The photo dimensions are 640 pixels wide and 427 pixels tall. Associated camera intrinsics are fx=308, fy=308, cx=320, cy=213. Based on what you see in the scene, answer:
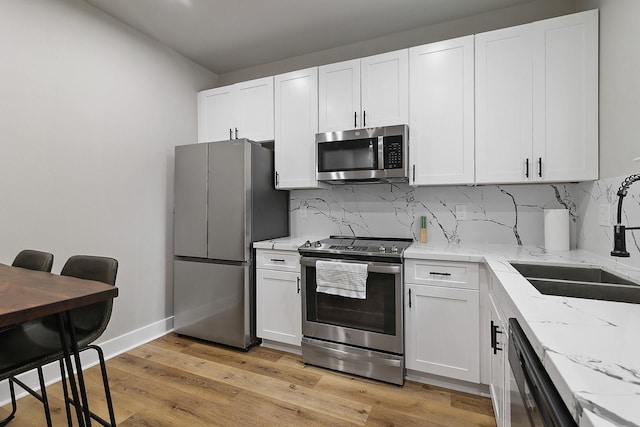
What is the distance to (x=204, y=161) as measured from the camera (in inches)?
112

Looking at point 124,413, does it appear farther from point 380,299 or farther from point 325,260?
point 380,299

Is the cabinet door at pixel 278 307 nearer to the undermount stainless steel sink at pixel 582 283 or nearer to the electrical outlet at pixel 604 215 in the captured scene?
the undermount stainless steel sink at pixel 582 283

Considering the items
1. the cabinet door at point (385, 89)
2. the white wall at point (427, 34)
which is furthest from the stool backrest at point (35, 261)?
the white wall at point (427, 34)

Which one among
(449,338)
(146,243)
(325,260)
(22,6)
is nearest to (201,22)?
(22,6)

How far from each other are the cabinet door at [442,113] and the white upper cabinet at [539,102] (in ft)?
0.26

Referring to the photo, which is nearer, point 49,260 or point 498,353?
point 498,353

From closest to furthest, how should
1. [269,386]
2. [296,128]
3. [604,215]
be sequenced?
[604,215], [269,386], [296,128]

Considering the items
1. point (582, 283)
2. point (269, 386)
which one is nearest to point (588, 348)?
point (582, 283)

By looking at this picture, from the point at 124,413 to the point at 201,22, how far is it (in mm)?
3003

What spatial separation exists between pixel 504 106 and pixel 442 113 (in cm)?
41

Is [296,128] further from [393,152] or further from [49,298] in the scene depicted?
[49,298]

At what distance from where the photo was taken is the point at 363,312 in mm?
2291

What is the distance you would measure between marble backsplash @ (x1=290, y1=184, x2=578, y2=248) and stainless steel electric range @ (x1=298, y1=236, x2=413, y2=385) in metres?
0.60

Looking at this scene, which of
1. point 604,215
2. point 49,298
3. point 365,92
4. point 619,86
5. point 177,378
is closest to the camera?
point 49,298
